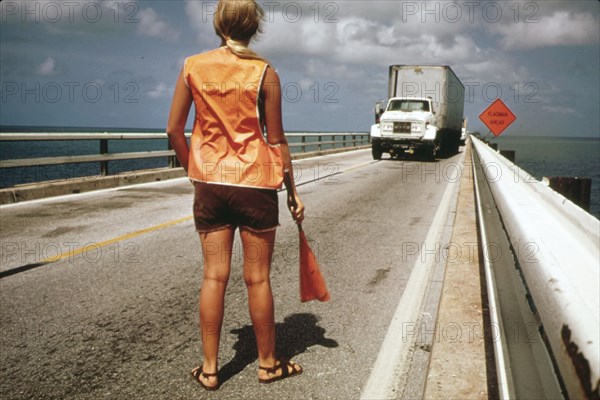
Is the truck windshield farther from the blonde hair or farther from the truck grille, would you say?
the blonde hair

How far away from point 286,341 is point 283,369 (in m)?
0.53

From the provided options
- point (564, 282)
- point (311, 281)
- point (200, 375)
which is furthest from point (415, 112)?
point (564, 282)

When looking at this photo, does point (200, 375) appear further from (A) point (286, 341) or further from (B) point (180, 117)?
(B) point (180, 117)

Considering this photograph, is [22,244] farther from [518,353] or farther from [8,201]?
[518,353]

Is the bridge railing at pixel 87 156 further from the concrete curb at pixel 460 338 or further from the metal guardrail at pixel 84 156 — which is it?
the concrete curb at pixel 460 338

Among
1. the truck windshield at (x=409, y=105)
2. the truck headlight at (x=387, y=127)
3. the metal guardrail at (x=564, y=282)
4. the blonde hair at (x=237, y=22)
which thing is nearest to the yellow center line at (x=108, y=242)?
the blonde hair at (x=237, y=22)

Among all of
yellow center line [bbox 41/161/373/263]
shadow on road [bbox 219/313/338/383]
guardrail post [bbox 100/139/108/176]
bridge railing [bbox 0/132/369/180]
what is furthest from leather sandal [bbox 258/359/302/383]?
guardrail post [bbox 100/139/108/176]

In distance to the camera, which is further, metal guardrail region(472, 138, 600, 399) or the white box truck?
the white box truck

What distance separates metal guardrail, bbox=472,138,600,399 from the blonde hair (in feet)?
5.06

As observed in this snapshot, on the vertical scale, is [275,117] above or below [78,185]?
above

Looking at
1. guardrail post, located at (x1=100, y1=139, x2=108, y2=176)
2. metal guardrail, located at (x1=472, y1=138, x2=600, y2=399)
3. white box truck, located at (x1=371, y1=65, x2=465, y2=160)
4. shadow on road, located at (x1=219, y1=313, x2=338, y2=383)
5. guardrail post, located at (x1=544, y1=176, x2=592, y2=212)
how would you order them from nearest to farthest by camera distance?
metal guardrail, located at (x1=472, y1=138, x2=600, y2=399), shadow on road, located at (x1=219, y1=313, x2=338, y2=383), guardrail post, located at (x1=544, y1=176, x2=592, y2=212), guardrail post, located at (x1=100, y1=139, x2=108, y2=176), white box truck, located at (x1=371, y1=65, x2=465, y2=160)

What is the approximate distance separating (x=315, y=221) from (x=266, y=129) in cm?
554

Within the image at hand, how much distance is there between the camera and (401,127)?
2303 cm

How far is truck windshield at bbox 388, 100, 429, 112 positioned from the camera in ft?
77.6
